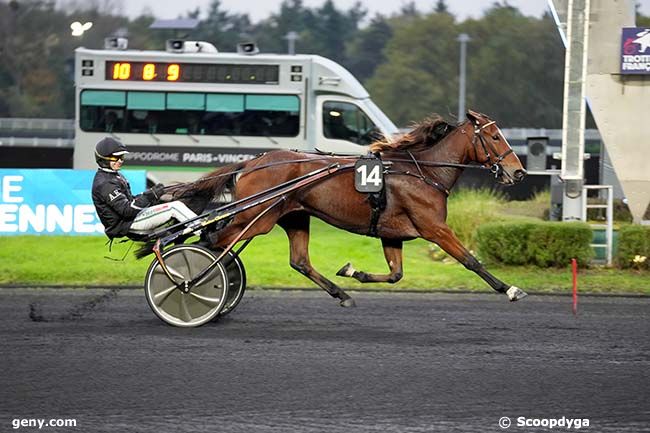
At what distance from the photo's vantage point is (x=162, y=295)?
8.89 meters

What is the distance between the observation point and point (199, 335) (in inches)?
337

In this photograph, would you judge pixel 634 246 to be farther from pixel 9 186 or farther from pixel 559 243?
pixel 9 186

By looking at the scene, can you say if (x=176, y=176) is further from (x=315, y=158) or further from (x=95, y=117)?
(x=315, y=158)

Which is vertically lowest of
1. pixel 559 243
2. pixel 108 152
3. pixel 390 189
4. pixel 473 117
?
pixel 559 243

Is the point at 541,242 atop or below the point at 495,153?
below

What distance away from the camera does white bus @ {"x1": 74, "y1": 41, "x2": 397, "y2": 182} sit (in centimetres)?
2066

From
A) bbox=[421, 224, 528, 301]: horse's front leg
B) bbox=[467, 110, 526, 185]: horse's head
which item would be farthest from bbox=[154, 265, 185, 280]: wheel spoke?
bbox=[467, 110, 526, 185]: horse's head

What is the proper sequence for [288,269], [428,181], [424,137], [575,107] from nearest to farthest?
[428,181] < [424,137] < [288,269] < [575,107]

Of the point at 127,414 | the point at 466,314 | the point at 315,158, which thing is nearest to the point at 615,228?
the point at 466,314

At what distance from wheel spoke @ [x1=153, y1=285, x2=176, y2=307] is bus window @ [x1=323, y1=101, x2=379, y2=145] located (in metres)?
11.8

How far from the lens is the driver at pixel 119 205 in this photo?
8.82 meters

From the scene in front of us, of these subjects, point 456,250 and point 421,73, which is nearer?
point 456,250

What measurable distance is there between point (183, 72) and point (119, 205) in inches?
490

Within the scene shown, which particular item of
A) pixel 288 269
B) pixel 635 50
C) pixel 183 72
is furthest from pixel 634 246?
pixel 183 72
